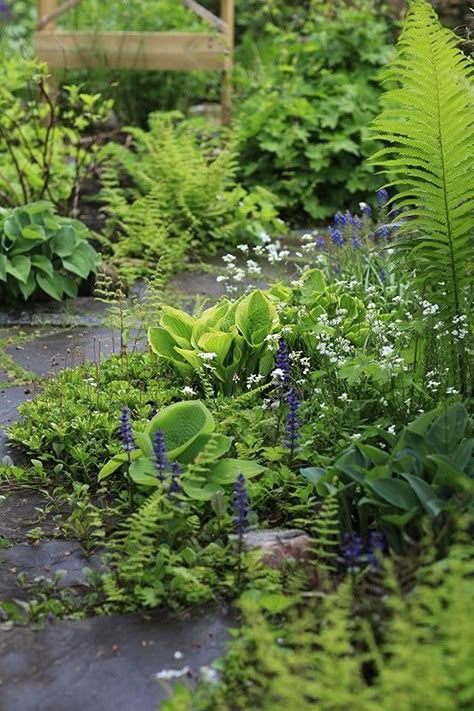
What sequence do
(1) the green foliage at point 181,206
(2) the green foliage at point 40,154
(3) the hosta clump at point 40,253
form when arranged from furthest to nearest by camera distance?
(2) the green foliage at point 40,154 → (1) the green foliage at point 181,206 → (3) the hosta clump at point 40,253

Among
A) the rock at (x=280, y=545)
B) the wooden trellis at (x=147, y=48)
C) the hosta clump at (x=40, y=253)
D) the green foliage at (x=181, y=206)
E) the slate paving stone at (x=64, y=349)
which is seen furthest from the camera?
the wooden trellis at (x=147, y=48)

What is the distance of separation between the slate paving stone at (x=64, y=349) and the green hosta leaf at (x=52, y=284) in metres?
0.28

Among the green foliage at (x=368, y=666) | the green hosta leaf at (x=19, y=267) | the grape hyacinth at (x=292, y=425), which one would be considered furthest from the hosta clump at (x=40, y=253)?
the green foliage at (x=368, y=666)

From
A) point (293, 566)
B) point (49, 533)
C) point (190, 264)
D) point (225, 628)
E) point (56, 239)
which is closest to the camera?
point (225, 628)

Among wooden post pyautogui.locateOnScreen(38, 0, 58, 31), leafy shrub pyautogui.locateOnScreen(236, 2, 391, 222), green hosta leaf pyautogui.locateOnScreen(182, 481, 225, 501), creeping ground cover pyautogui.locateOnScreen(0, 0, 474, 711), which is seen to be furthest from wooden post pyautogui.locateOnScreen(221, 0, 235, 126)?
green hosta leaf pyautogui.locateOnScreen(182, 481, 225, 501)

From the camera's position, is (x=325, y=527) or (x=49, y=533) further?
(x=49, y=533)

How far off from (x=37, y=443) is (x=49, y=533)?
0.55 metres

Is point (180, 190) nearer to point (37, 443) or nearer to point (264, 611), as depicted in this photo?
point (37, 443)

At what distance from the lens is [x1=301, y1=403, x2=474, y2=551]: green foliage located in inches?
116

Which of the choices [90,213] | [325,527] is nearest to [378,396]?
[325,527]

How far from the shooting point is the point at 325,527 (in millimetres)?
2986

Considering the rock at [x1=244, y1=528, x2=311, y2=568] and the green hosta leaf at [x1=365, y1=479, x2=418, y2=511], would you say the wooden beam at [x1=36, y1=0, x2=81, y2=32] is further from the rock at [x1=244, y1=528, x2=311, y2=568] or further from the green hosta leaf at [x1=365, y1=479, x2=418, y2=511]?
the green hosta leaf at [x1=365, y1=479, x2=418, y2=511]

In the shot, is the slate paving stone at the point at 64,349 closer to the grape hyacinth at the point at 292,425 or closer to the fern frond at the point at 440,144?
the grape hyacinth at the point at 292,425

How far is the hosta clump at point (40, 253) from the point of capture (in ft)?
17.9
